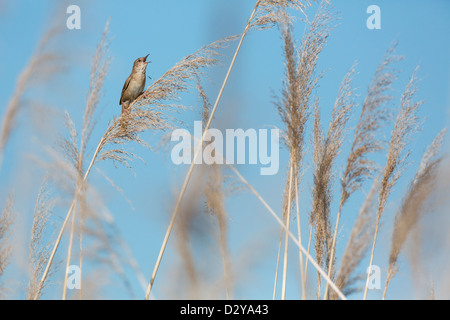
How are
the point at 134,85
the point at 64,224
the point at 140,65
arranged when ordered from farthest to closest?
the point at 140,65, the point at 134,85, the point at 64,224

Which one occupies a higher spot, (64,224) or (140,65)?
(140,65)

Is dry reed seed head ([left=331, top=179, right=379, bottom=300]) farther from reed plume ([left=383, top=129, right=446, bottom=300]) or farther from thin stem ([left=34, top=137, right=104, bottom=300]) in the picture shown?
thin stem ([left=34, top=137, right=104, bottom=300])

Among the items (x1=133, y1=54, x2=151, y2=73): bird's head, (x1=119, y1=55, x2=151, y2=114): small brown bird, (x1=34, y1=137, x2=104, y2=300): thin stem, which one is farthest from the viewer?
(x1=133, y1=54, x2=151, y2=73): bird's head

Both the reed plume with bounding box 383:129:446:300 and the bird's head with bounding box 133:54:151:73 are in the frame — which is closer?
the reed plume with bounding box 383:129:446:300

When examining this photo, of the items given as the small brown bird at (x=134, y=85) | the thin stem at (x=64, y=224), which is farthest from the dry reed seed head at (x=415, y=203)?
the small brown bird at (x=134, y=85)

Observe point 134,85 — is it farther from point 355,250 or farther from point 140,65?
point 355,250

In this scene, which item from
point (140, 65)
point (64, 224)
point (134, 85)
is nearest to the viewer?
point (64, 224)

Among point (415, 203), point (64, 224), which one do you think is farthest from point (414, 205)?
point (64, 224)

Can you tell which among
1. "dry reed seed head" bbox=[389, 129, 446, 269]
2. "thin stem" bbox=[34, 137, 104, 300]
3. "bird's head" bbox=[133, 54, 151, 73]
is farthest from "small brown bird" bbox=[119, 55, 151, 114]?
"dry reed seed head" bbox=[389, 129, 446, 269]

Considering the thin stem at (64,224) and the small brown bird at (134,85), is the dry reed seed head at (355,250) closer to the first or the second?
the thin stem at (64,224)
